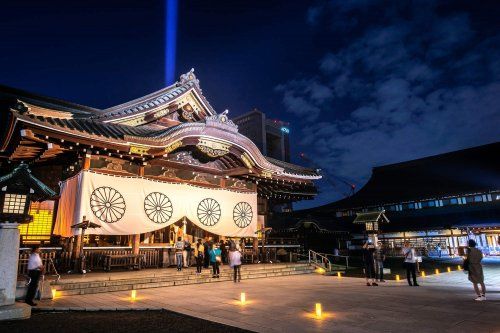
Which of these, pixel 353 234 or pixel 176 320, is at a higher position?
pixel 353 234

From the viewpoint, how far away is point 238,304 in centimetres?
884

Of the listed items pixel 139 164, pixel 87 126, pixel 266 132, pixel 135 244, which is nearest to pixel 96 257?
pixel 135 244

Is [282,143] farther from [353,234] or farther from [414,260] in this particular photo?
[414,260]

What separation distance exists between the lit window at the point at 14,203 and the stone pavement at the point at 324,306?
2.58 m

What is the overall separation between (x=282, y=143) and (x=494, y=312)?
43079mm

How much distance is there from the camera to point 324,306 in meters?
8.60

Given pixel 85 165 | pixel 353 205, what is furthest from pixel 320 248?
pixel 85 165

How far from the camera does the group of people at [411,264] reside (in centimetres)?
934

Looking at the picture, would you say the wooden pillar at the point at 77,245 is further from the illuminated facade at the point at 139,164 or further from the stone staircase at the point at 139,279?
the stone staircase at the point at 139,279

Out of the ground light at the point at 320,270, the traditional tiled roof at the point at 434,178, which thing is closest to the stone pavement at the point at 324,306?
the ground light at the point at 320,270

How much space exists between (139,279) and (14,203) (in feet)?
17.7

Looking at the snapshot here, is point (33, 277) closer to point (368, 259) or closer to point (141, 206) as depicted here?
point (141, 206)

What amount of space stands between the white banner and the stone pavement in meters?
4.51

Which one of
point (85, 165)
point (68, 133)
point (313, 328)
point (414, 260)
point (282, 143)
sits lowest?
point (313, 328)
